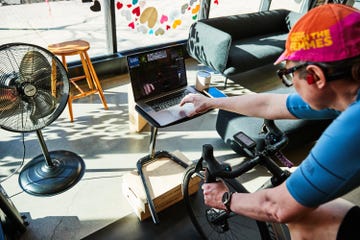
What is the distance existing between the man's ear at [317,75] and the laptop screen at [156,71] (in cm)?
106

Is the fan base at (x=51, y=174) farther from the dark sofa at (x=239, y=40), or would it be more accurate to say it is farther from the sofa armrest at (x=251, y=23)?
the sofa armrest at (x=251, y=23)

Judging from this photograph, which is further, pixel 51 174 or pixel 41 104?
pixel 51 174

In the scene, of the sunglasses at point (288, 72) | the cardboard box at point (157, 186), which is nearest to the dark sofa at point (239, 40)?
the cardboard box at point (157, 186)

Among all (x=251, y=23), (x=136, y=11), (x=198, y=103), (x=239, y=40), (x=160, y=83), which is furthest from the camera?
(x=251, y=23)

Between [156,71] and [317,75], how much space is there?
110cm

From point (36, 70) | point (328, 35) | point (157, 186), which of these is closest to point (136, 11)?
A: point (36, 70)

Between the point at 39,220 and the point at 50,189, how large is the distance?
241 millimetres

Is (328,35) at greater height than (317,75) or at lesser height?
greater

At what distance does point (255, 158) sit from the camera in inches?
45.9

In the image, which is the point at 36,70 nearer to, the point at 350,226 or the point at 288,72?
the point at 288,72

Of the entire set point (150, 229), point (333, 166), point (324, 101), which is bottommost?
point (150, 229)

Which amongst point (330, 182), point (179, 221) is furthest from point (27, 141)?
point (330, 182)

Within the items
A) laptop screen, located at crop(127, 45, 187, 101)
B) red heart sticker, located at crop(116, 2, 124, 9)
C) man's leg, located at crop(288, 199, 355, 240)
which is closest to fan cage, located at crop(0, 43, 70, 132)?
laptop screen, located at crop(127, 45, 187, 101)

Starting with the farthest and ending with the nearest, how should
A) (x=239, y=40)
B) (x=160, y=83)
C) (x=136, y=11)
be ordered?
1. (x=239, y=40)
2. (x=136, y=11)
3. (x=160, y=83)
